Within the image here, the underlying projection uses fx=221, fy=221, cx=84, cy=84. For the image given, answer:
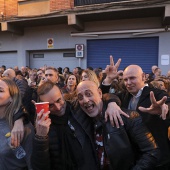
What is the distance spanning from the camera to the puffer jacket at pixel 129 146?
1.65m

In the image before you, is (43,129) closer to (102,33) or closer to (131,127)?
(131,127)

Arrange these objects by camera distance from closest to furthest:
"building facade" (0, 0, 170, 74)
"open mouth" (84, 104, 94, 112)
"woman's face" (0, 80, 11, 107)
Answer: "open mouth" (84, 104, 94, 112), "woman's face" (0, 80, 11, 107), "building facade" (0, 0, 170, 74)

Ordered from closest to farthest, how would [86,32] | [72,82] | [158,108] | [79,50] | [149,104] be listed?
[158,108], [149,104], [72,82], [86,32], [79,50]

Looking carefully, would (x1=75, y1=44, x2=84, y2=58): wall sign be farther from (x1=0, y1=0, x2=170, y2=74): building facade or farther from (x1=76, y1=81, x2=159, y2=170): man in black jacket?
(x1=76, y1=81, x2=159, y2=170): man in black jacket

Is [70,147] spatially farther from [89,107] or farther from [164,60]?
[164,60]

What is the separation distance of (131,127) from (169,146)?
3.54ft

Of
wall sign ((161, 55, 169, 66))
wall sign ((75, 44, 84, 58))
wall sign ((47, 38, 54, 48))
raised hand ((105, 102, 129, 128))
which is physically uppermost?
wall sign ((47, 38, 54, 48))

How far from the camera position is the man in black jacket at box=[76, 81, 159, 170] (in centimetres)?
165

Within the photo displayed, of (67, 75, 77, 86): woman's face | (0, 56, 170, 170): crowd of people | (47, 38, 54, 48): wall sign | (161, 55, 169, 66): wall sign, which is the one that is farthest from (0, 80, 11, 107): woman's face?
(47, 38, 54, 48): wall sign

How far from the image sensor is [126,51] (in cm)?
952

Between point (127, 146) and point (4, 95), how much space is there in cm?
122

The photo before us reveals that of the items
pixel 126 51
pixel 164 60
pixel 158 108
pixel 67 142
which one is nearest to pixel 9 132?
pixel 67 142

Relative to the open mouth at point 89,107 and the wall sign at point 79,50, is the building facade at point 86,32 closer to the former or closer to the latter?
the wall sign at point 79,50

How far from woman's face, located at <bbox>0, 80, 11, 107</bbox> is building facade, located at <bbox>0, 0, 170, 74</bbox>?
22.6ft
